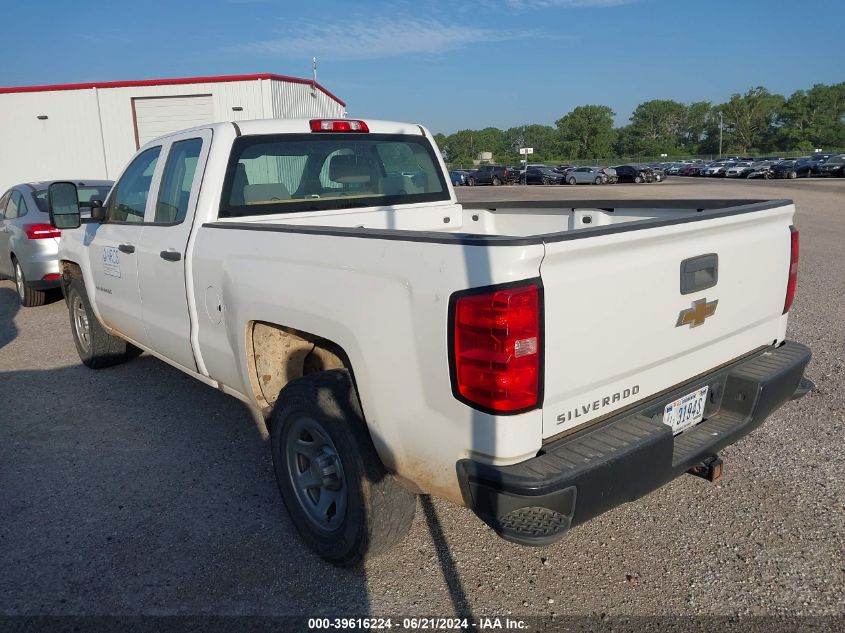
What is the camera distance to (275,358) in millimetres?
3627

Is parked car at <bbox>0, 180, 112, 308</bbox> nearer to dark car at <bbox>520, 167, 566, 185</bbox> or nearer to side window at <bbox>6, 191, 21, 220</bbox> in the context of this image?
side window at <bbox>6, 191, 21, 220</bbox>

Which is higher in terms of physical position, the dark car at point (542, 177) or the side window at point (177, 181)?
the side window at point (177, 181)

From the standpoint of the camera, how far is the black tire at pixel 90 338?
5.90m

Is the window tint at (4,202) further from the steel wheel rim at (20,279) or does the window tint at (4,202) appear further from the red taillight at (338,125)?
the red taillight at (338,125)

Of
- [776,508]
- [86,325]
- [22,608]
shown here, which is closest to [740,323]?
[776,508]

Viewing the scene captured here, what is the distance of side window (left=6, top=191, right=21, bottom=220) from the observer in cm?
933

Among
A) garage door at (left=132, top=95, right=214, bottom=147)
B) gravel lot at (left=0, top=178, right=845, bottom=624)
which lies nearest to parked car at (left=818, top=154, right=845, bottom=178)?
garage door at (left=132, top=95, right=214, bottom=147)

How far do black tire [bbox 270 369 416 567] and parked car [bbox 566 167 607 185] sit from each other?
51.1 meters

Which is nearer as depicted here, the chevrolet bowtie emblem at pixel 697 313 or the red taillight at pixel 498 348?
the red taillight at pixel 498 348

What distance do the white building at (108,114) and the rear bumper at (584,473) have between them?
66.2ft

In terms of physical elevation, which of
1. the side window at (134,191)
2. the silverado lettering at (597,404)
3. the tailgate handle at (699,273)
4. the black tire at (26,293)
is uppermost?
the side window at (134,191)

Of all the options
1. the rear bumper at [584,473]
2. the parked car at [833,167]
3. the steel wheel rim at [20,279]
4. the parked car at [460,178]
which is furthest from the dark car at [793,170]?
the rear bumper at [584,473]

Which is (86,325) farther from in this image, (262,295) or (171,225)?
(262,295)

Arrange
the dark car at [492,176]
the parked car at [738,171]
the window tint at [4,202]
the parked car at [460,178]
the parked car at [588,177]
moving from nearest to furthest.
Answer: the window tint at [4,202] < the parked car at [460,178] < the dark car at [492,176] < the parked car at [588,177] < the parked car at [738,171]
